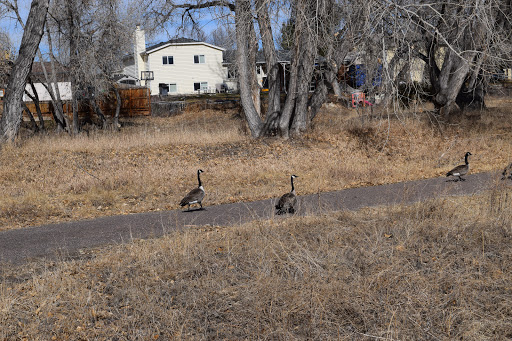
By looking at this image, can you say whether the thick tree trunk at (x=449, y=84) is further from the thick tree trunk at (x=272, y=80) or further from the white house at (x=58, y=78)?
the white house at (x=58, y=78)

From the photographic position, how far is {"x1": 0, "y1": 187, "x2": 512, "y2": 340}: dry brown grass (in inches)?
216

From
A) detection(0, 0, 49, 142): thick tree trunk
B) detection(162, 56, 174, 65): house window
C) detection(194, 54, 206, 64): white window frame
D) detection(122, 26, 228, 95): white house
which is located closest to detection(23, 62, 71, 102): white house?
detection(0, 0, 49, 142): thick tree trunk

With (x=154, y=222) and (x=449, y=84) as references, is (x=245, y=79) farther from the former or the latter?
(x=154, y=222)

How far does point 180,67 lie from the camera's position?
186ft

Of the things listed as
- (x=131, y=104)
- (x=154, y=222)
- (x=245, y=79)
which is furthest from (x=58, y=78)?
(x=154, y=222)

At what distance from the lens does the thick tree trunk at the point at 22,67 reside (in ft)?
58.5

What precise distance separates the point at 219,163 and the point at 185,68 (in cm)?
4271

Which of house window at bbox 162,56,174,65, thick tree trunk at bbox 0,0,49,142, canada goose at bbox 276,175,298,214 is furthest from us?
house window at bbox 162,56,174,65

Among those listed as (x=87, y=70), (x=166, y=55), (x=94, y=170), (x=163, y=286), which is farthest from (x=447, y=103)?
(x=166, y=55)

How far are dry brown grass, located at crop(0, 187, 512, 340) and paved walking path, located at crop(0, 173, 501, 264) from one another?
0.78 metres

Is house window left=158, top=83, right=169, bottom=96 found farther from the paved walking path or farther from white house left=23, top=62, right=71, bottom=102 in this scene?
the paved walking path

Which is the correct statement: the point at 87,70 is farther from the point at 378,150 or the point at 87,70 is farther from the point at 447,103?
the point at 447,103

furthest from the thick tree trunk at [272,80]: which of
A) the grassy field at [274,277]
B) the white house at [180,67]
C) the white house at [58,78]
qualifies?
the white house at [180,67]

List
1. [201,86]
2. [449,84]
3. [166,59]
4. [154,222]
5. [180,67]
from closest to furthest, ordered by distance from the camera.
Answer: [154,222] < [449,84] < [166,59] < [180,67] < [201,86]
